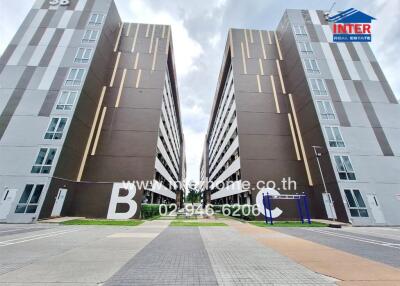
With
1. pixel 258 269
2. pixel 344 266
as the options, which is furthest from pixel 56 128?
pixel 344 266

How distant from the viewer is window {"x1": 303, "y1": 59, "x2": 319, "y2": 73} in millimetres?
27656

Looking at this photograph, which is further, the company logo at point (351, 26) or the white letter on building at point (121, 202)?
the company logo at point (351, 26)

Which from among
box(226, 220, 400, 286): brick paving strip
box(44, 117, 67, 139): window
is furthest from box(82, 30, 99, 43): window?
box(226, 220, 400, 286): brick paving strip

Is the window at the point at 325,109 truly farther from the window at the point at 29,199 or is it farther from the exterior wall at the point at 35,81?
the window at the point at 29,199

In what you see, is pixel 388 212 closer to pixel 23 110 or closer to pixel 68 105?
pixel 68 105

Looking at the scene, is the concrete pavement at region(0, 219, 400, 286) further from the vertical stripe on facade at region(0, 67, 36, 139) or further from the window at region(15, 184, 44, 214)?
the vertical stripe on facade at region(0, 67, 36, 139)

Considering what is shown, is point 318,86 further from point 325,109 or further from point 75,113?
point 75,113

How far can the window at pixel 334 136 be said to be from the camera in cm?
2292

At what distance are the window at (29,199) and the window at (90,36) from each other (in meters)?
21.4

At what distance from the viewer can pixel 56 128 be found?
22250 millimetres

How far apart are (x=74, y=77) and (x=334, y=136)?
111 ft

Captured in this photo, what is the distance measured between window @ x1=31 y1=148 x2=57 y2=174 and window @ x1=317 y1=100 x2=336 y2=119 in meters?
32.1

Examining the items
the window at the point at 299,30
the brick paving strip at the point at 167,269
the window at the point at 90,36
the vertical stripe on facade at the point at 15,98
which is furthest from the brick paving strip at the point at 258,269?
the window at the point at 299,30

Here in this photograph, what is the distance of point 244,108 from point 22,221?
94.7 feet
